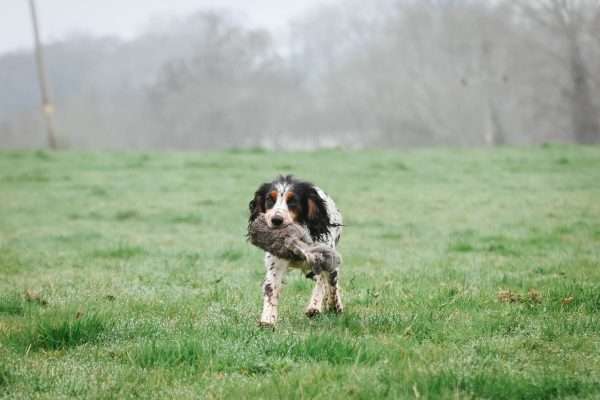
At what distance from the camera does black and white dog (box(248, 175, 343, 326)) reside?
21.5 feet

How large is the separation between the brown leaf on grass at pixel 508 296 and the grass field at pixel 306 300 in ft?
0.08

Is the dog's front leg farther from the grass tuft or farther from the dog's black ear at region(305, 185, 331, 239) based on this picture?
the grass tuft

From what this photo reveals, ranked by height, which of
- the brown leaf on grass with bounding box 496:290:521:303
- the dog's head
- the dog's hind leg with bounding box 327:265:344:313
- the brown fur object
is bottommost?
the brown leaf on grass with bounding box 496:290:521:303

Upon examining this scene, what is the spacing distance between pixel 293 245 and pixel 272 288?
64 cm

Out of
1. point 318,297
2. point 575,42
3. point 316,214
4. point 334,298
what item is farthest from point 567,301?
point 575,42

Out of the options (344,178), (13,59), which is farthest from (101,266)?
(13,59)

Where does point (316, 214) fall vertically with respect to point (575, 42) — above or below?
below

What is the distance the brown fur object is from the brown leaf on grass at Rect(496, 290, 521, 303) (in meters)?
1.97

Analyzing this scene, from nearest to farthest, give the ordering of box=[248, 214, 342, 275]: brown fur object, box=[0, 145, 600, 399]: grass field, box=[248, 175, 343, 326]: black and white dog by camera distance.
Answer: box=[0, 145, 600, 399]: grass field, box=[248, 214, 342, 275]: brown fur object, box=[248, 175, 343, 326]: black and white dog

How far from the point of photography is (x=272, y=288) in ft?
21.7

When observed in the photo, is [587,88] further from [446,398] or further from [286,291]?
[446,398]

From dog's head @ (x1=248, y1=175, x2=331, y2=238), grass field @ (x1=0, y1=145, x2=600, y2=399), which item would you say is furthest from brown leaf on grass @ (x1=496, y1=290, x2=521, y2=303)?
dog's head @ (x1=248, y1=175, x2=331, y2=238)

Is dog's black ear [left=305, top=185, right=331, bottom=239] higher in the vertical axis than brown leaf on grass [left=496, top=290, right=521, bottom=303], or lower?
higher

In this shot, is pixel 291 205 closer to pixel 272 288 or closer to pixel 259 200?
pixel 259 200
